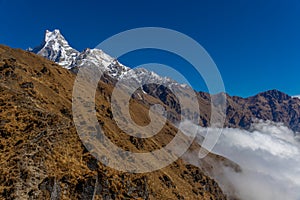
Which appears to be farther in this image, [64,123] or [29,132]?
[64,123]

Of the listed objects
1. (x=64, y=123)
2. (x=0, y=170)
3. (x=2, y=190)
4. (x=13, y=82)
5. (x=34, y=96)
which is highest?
(x=13, y=82)

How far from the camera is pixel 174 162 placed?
16738 cm

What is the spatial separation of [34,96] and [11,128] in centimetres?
2515

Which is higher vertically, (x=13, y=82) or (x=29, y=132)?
(x=13, y=82)

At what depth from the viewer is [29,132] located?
5409cm

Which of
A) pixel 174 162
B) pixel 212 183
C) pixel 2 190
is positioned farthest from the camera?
pixel 212 183

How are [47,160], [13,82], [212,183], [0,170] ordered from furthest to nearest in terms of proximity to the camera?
[212,183] → [13,82] → [47,160] → [0,170]

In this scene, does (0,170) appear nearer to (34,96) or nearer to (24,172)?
(24,172)

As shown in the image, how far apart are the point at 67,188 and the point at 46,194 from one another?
3770mm

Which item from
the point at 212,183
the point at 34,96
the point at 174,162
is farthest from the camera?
the point at 212,183

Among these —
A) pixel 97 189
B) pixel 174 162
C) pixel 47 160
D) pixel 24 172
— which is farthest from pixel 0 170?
pixel 174 162

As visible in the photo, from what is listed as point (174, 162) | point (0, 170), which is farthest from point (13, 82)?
point (174, 162)

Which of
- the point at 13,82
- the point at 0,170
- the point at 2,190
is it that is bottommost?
the point at 2,190

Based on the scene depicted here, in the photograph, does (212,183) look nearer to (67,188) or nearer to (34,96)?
(34,96)
